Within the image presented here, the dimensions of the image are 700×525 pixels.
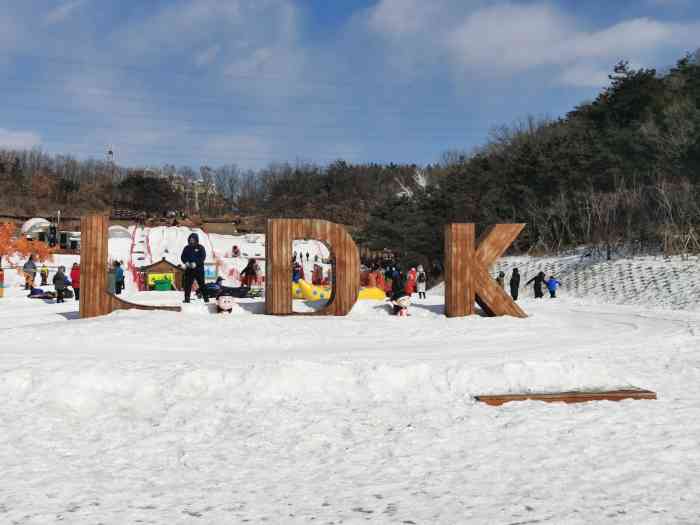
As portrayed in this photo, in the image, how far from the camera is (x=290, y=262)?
13.4m

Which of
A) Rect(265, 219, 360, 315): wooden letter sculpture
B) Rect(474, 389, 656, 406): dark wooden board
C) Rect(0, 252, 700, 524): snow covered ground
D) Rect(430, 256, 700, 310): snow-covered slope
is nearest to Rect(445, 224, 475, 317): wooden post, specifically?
Rect(265, 219, 360, 315): wooden letter sculpture

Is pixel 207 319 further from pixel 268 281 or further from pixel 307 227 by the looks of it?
pixel 307 227

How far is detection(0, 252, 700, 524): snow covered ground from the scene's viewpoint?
3.74 m

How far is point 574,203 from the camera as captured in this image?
3678 cm

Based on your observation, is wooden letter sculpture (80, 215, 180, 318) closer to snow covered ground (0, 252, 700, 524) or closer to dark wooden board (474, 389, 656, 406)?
snow covered ground (0, 252, 700, 524)

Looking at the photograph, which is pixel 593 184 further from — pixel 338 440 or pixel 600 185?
pixel 338 440

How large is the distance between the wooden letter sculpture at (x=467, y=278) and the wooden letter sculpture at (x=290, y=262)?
6.56 ft

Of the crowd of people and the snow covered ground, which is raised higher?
the crowd of people

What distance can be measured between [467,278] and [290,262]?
12.4 feet

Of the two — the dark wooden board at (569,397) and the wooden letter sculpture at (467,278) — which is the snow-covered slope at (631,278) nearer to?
the wooden letter sculpture at (467,278)

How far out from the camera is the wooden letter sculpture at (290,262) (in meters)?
13.5

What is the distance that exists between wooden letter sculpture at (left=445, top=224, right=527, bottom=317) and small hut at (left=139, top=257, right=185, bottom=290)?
1706 cm

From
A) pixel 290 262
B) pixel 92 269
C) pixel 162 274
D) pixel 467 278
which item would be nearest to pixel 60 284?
pixel 92 269

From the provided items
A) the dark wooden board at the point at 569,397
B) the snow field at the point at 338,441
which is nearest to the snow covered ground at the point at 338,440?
the snow field at the point at 338,441
